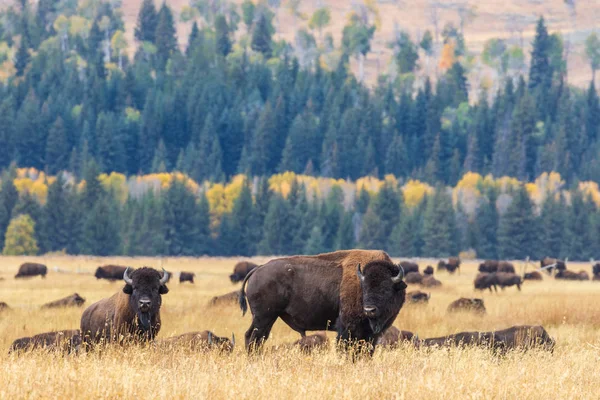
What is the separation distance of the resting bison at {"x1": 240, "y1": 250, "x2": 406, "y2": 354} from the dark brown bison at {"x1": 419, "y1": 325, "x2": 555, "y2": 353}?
300 cm

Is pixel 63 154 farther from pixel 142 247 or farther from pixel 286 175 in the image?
pixel 142 247

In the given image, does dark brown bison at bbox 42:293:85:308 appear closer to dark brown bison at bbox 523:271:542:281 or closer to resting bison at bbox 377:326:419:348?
resting bison at bbox 377:326:419:348

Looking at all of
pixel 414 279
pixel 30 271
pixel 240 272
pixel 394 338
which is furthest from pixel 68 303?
pixel 240 272

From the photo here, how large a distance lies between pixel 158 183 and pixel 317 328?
498ft

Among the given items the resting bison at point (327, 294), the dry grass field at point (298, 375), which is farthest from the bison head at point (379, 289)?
the dry grass field at point (298, 375)

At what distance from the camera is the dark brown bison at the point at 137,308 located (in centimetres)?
1781

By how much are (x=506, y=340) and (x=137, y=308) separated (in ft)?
22.1

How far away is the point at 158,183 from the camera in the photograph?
168750mm

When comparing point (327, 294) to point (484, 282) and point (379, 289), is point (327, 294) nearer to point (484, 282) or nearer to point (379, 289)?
point (379, 289)

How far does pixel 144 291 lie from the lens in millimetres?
17938

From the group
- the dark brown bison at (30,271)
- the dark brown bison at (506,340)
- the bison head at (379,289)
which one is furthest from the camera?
the dark brown bison at (30,271)

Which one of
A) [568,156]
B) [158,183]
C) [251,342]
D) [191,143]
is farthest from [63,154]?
[251,342]

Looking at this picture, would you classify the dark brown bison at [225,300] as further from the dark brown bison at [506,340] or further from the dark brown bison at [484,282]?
the dark brown bison at [484,282]

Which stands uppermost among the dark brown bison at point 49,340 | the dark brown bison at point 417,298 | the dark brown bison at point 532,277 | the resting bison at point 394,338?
the dark brown bison at point 532,277
